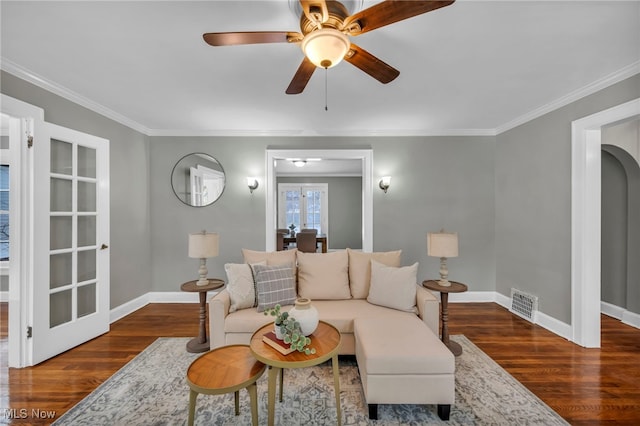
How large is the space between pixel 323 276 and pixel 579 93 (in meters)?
3.16

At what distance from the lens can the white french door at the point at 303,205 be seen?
8352mm

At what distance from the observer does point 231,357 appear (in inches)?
71.5

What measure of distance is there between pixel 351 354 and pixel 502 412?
3.63 feet

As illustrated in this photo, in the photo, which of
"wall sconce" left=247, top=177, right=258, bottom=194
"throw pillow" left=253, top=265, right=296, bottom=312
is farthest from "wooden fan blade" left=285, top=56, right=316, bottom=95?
"wall sconce" left=247, top=177, right=258, bottom=194

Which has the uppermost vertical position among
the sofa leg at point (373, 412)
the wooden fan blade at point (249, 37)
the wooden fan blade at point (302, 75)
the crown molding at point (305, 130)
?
the crown molding at point (305, 130)

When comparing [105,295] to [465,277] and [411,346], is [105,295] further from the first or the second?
[465,277]

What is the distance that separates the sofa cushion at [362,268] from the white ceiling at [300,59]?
1673mm

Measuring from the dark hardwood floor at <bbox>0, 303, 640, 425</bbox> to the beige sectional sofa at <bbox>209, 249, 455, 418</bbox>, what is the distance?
897mm

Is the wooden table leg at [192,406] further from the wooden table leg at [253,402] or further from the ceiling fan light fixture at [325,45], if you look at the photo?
the ceiling fan light fixture at [325,45]

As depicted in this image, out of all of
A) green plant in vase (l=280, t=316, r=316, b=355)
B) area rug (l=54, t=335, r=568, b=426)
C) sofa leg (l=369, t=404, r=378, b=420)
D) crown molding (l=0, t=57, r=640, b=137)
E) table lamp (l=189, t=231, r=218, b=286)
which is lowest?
area rug (l=54, t=335, r=568, b=426)

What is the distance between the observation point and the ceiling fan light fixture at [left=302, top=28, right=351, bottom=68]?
4.43ft

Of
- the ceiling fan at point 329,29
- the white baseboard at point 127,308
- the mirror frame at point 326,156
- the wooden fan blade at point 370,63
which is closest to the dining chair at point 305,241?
the mirror frame at point 326,156

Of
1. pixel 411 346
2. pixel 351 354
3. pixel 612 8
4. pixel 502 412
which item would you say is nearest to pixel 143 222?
pixel 351 354

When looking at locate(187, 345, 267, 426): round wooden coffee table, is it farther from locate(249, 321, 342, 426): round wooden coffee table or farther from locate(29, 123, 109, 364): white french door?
locate(29, 123, 109, 364): white french door
